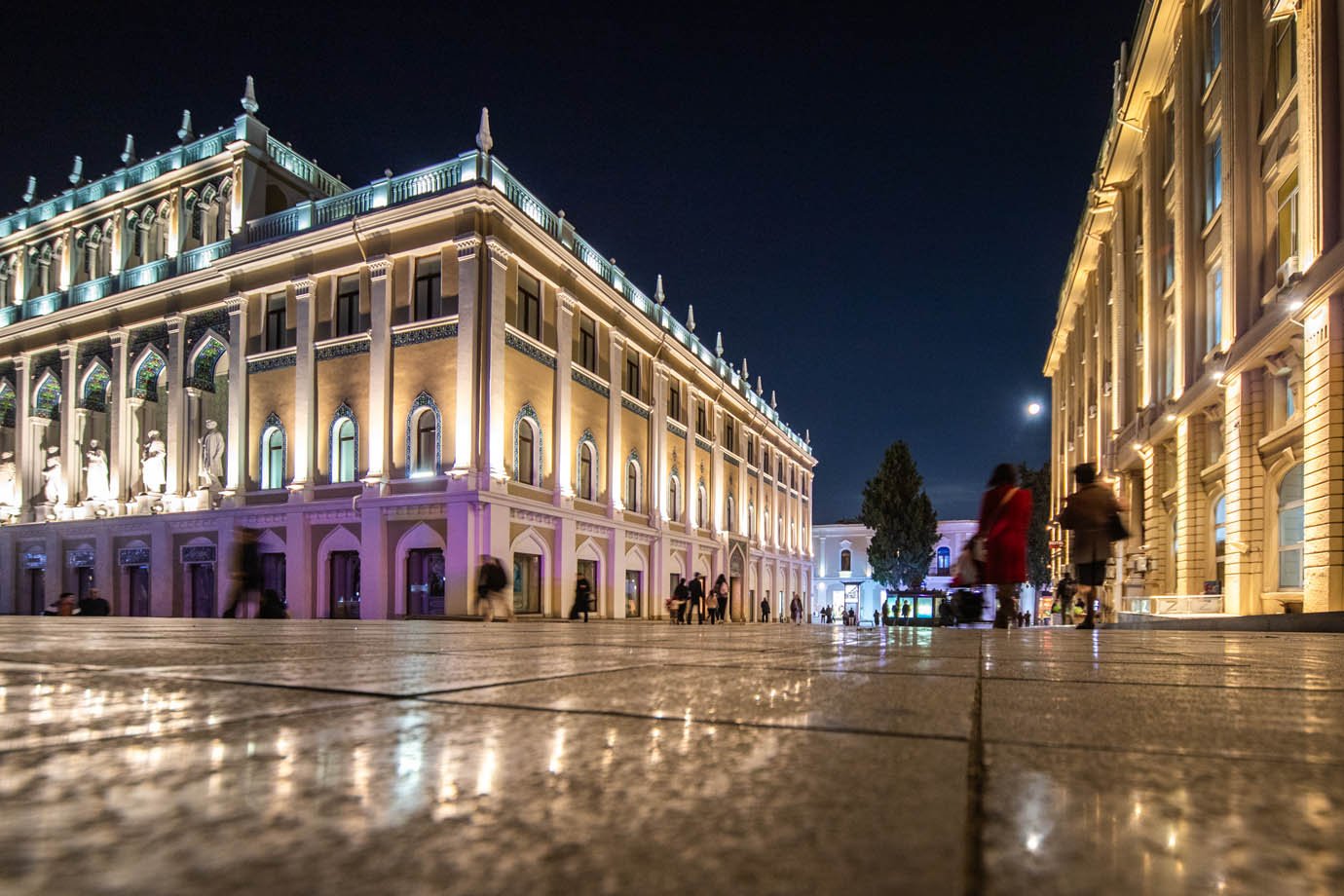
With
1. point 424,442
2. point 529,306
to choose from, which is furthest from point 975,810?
point 529,306

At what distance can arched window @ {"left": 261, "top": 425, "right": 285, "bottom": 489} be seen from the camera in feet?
83.9

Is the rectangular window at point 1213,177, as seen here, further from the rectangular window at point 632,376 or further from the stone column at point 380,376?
the stone column at point 380,376

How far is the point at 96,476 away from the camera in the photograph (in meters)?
29.6

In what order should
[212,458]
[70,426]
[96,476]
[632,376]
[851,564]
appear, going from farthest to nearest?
[851,564]
[632,376]
[70,426]
[96,476]
[212,458]

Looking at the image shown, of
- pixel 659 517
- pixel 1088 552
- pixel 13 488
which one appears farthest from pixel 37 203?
pixel 1088 552

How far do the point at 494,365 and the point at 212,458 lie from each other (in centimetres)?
1042

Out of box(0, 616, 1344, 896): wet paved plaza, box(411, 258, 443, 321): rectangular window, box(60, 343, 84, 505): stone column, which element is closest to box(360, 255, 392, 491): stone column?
box(411, 258, 443, 321): rectangular window

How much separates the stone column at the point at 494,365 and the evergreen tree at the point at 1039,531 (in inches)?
1311

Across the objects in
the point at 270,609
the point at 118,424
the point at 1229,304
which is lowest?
the point at 270,609

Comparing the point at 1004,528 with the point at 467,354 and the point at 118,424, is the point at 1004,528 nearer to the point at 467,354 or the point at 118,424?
the point at 467,354

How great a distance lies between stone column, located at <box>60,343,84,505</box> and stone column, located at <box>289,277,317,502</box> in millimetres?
11435

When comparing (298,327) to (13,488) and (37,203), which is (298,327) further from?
(37,203)

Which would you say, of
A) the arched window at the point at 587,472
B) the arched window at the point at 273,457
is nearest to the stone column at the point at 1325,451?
the arched window at the point at 587,472

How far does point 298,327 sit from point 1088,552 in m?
22.3
